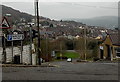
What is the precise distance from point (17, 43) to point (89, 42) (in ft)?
232

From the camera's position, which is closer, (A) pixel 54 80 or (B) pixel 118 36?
(A) pixel 54 80

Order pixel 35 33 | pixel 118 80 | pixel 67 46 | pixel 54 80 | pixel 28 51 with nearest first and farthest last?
pixel 54 80 < pixel 118 80 < pixel 28 51 < pixel 35 33 < pixel 67 46

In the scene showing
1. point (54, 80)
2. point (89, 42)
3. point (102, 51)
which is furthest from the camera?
point (89, 42)

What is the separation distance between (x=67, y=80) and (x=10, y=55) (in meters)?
15.7

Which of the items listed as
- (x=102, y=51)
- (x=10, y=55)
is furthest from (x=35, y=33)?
(x=102, y=51)

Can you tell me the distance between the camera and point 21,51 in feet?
87.8

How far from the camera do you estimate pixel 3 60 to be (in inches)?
969

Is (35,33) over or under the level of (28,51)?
over

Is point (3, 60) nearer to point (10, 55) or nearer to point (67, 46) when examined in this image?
point (10, 55)

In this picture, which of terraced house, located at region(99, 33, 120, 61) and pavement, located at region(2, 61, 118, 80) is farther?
terraced house, located at region(99, 33, 120, 61)

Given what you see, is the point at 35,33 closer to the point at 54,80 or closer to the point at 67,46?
the point at 54,80

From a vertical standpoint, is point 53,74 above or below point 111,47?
below

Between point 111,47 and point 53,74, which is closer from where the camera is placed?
point 53,74

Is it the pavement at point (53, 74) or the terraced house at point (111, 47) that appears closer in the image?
the pavement at point (53, 74)
